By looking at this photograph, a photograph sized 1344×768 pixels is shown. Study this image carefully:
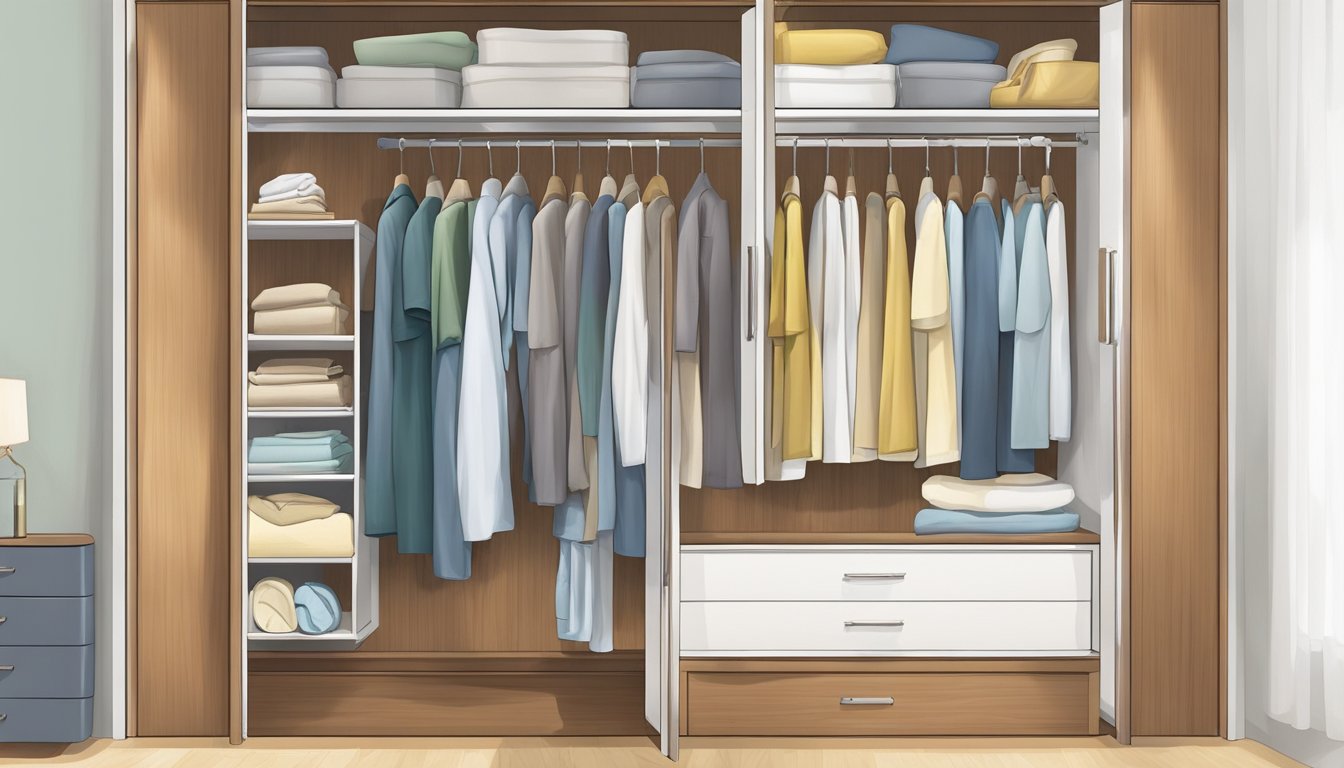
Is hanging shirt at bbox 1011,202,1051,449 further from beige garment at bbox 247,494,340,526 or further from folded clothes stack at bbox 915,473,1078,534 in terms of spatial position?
beige garment at bbox 247,494,340,526

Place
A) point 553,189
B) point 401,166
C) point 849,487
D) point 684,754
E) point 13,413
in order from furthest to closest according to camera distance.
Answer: point 849,487, point 401,166, point 553,189, point 684,754, point 13,413

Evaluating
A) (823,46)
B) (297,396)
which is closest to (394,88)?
(297,396)

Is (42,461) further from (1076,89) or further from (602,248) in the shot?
(1076,89)

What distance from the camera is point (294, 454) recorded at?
2801 mm

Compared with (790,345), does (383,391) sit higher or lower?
lower

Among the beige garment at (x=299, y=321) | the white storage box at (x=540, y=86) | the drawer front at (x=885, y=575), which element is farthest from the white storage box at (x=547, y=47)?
the drawer front at (x=885, y=575)

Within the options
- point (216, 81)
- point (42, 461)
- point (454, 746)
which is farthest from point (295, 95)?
point (454, 746)

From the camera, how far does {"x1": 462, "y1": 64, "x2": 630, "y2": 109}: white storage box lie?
2.83m

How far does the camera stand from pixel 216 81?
9.05 feet

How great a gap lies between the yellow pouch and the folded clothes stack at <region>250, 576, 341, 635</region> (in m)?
2.03

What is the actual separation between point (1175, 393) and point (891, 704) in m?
1.20

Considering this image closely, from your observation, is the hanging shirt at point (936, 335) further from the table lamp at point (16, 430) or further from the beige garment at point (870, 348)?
the table lamp at point (16, 430)

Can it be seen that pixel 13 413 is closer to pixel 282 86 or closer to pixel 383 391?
pixel 383 391

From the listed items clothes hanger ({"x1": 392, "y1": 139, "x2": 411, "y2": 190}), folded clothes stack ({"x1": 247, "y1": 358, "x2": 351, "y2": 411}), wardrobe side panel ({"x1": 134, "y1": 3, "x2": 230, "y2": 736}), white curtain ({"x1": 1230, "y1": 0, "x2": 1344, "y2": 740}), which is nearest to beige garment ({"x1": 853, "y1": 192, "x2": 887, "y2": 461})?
white curtain ({"x1": 1230, "y1": 0, "x2": 1344, "y2": 740})
